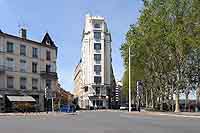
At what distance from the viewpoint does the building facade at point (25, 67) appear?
67938mm

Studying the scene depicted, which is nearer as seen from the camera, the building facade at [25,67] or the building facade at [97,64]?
the building facade at [25,67]

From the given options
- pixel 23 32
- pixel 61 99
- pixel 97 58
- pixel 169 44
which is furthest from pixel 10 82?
pixel 97 58

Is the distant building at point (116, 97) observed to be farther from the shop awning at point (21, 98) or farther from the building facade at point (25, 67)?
the shop awning at point (21, 98)

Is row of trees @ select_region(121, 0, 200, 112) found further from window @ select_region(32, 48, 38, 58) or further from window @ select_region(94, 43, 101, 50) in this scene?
window @ select_region(94, 43, 101, 50)

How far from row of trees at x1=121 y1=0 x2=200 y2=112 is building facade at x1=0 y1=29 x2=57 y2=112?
51.6 feet

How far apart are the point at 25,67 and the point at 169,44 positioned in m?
27.3

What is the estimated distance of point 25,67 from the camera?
72625 millimetres

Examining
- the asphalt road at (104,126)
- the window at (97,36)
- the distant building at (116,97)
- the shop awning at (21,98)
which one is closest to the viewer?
the asphalt road at (104,126)

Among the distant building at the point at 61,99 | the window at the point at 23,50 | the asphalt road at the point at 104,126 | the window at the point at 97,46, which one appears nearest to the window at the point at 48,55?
the window at the point at 23,50

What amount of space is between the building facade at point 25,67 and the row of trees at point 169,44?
15733 millimetres

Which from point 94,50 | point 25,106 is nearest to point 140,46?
point 25,106

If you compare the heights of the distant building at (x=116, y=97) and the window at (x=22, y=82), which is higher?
the window at (x=22, y=82)

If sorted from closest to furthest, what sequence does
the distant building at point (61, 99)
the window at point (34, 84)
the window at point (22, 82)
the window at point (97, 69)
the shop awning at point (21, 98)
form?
the shop awning at point (21, 98) → the window at point (22, 82) → the window at point (34, 84) → the distant building at point (61, 99) → the window at point (97, 69)

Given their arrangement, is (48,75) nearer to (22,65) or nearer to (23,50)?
(22,65)
